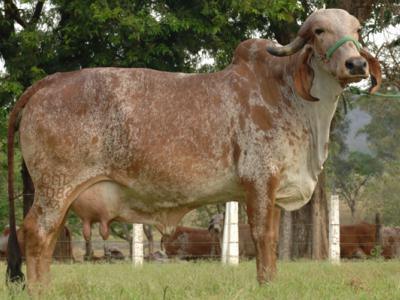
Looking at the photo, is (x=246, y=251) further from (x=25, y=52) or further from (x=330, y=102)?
(x=330, y=102)

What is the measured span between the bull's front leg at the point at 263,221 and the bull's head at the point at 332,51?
79 centimetres

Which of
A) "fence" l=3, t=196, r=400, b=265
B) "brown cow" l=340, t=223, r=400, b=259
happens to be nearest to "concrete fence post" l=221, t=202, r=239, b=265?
"fence" l=3, t=196, r=400, b=265

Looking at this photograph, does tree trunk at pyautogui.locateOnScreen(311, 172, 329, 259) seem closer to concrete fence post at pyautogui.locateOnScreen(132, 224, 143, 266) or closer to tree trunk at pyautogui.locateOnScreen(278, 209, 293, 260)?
tree trunk at pyautogui.locateOnScreen(278, 209, 293, 260)

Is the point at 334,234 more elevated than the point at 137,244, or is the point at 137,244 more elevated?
the point at 334,234

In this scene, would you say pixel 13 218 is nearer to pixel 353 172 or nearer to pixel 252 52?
pixel 252 52

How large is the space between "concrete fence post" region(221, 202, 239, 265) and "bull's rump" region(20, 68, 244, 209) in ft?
19.7

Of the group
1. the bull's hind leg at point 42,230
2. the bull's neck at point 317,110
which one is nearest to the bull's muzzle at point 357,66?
the bull's neck at point 317,110

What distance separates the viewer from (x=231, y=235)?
12523mm

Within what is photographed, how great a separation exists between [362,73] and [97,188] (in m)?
2.14

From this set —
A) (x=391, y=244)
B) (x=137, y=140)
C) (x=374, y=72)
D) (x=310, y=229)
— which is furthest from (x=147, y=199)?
(x=391, y=244)

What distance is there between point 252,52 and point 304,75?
0.55 metres

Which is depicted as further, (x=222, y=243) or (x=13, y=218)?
(x=222, y=243)

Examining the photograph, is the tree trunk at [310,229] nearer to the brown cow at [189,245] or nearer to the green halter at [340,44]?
the brown cow at [189,245]

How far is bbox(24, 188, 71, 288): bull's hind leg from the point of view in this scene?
614cm
